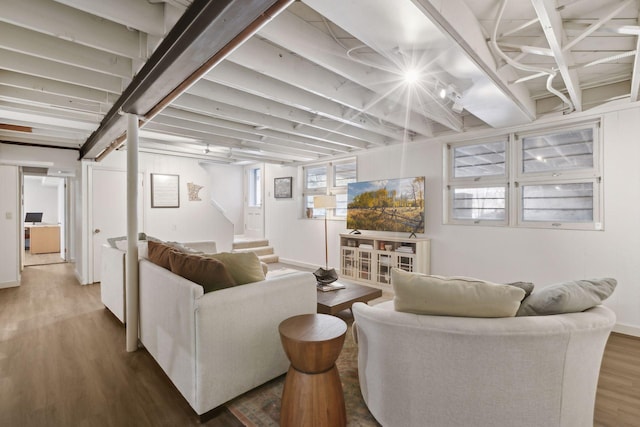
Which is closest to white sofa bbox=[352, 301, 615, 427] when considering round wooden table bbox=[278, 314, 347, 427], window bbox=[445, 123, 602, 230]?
round wooden table bbox=[278, 314, 347, 427]

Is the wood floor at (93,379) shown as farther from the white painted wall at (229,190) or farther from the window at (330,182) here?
the white painted wall at (229,190)

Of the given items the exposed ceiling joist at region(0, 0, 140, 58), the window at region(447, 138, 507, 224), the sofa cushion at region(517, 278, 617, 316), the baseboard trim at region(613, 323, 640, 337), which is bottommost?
the baseboard trim at region(613, 323, 640, 337)

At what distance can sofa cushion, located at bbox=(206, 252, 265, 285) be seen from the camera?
2.13 meters

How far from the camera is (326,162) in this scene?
618 centimetres

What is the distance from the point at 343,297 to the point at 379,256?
188 centimetres

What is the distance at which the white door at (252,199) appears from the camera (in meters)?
8.05

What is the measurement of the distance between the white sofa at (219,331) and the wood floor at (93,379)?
17cm

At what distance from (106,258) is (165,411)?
7.89 feet

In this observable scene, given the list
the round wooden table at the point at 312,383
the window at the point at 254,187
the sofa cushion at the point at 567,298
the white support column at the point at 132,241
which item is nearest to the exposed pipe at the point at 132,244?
the white support column at the point at 132,241

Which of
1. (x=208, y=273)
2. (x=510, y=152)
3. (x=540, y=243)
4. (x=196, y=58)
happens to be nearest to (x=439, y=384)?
(x=208, y=273)

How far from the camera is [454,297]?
1.51m

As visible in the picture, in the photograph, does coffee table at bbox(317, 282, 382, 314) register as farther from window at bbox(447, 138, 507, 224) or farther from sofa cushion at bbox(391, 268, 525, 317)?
window at bbox(447, 138, 507, 224)

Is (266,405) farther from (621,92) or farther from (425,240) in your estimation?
(621,92)

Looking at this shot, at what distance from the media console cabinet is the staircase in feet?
7.11
